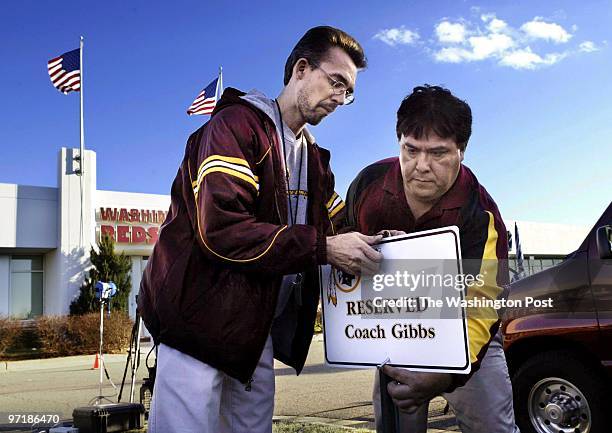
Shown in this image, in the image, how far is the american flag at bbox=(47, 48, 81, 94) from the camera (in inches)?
874

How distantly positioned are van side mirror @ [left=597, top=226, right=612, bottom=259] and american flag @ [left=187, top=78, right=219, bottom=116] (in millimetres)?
14974

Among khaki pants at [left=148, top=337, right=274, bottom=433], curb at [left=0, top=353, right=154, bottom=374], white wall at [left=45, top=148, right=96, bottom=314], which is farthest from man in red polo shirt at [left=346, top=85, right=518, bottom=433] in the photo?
white wall at [left=45, top=148, right=96, bottom=314]

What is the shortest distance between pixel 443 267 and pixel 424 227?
0.68 m

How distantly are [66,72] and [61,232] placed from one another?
5.81 meters

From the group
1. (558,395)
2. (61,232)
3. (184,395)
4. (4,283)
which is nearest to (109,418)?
(558,395)

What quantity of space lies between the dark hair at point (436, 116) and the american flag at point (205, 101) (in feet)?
53.4

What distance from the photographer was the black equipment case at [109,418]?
6008 mm

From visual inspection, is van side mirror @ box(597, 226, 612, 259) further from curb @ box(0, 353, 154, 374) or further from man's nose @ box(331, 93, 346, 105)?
curb @ box(0, 353, 154, 374)

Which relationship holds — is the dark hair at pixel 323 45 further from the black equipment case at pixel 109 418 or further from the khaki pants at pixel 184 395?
the black equipment case at pixel 109 418

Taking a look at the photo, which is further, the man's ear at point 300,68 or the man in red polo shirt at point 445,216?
the man's ear at point 300,68

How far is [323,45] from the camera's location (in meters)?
2.26

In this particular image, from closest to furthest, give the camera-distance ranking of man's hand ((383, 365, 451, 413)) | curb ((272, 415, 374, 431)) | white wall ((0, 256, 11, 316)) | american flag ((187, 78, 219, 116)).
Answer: man's hand ((383, 365, 451, 413))
curb ((272, 415, 374, 431))
american flag ((187, 78, 219, 116))
white wall ((0, 256, 11, 316))

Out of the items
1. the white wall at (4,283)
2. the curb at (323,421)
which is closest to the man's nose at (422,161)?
the curb at (323,421)

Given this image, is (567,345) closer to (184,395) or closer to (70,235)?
(184,395)
